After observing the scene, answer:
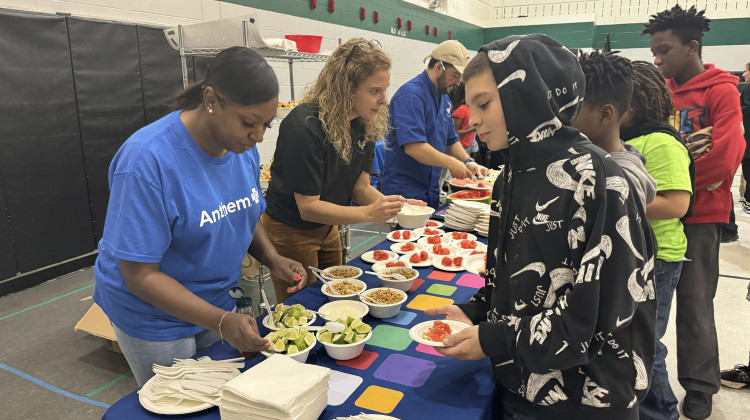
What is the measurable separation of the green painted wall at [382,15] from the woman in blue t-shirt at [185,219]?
4005 millimetres

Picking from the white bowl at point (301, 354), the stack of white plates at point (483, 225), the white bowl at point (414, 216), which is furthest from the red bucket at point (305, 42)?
the white bowl at point (301, 354)

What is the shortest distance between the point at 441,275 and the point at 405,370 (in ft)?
2.46

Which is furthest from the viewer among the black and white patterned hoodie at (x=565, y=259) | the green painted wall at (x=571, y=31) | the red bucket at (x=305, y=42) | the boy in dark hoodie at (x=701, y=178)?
the green painted wall at (x=571, y=31)

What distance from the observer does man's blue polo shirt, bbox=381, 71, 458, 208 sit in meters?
2.93

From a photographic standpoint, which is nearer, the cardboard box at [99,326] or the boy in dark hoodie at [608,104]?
the boy in dark hoodie at [608,104]

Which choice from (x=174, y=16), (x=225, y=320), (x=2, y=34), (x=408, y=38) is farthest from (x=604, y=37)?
(x=225, y=320)

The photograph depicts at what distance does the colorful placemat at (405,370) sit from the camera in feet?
4.23

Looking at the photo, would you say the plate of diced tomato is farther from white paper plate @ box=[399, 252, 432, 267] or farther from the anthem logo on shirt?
the anthem logo on shirt

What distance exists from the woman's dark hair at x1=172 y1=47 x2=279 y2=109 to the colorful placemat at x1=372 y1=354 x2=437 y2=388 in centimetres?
83

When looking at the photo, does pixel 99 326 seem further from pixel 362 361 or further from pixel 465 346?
pixel 465 346

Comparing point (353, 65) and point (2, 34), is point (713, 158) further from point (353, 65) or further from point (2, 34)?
point (2, 34)

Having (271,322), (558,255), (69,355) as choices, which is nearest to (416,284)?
(271,322)

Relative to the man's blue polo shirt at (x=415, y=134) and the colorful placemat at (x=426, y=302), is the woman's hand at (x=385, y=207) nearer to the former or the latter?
the colorful placemat at (x=426, y=302)

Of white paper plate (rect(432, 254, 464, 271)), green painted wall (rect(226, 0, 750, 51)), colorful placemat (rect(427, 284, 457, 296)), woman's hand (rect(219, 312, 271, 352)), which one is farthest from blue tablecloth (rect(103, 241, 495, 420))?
green painted wall (rect(226, 0, 750, 51))
